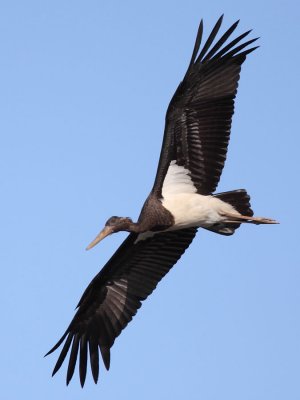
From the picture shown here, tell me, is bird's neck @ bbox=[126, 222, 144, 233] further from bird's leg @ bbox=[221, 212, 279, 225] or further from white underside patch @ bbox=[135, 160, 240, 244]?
bird's leg @ bbox=[221, 212, 279, 225]

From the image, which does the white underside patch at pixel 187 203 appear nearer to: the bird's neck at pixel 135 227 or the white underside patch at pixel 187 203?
the white underside patch at pixel 187 203

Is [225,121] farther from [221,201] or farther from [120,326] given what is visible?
[120,326]

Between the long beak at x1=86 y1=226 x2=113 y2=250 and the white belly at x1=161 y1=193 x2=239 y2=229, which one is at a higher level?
the white belly at x1=161 y1=193 x2=239 y2=229

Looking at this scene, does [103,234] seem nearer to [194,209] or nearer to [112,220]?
[112,220]

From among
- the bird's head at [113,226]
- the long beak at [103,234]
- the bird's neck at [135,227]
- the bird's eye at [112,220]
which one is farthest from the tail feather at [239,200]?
the long beak at [103,234]

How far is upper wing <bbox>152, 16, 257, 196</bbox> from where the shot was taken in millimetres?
13922

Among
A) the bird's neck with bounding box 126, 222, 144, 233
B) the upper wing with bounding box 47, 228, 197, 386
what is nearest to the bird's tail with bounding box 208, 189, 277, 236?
the bird's neck with bounding box 126, 222, 144, 233

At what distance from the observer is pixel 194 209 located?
46.4ft

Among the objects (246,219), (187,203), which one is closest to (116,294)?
(187,203)

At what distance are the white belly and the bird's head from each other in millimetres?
523

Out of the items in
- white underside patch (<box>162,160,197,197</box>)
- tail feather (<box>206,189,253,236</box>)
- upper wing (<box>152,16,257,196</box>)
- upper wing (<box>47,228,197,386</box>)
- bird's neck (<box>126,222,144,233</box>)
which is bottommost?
upper wing (<box>47,228,197,386</box>)

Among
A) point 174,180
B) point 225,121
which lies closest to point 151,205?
point 174,180

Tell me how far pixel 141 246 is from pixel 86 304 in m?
1.11

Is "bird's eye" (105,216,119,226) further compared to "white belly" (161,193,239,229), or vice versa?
"bird's eye" (105,216,119,226)
